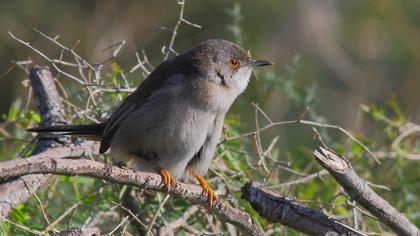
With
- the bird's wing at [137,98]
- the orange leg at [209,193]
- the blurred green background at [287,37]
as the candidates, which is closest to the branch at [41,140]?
the bird's wing at [137,98]

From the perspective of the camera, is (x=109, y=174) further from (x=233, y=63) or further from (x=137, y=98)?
(x=233, y=63)

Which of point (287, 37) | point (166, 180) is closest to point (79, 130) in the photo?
point (166, 180)

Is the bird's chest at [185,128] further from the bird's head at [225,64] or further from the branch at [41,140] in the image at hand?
the branch at [41,140]

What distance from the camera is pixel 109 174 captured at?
12.4 ft

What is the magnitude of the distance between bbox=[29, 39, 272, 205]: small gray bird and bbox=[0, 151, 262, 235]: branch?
0.17 meters

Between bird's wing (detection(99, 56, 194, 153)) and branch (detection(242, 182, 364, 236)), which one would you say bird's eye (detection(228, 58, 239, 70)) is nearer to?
bird's wing (detection(99, 56, 194, 153))

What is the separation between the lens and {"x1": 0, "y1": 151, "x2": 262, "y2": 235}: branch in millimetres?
3312

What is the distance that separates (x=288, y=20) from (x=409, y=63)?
1.97 m

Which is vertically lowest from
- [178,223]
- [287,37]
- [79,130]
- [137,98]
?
[287,37]

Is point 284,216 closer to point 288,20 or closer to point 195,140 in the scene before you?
point 195,140

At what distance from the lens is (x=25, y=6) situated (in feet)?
34.5

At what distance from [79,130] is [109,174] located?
1.28 meters

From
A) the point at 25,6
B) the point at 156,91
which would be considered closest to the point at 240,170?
the point at 156,91

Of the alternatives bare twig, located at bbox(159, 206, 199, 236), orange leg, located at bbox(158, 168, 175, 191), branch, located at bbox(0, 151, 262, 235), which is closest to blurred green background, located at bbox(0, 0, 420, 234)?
bare twig, located at bbox(159, 206, 199, 236)
